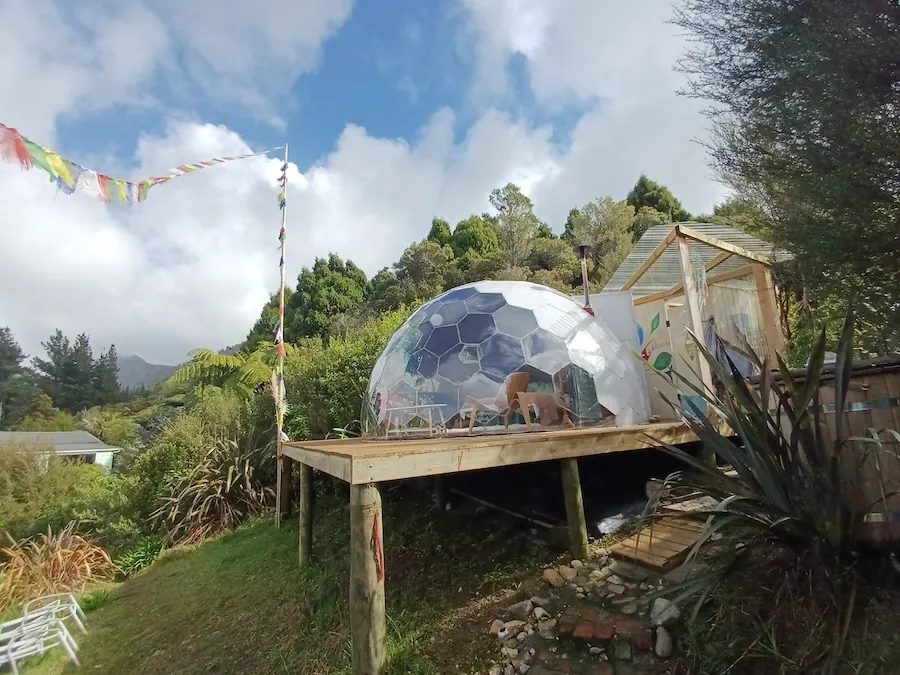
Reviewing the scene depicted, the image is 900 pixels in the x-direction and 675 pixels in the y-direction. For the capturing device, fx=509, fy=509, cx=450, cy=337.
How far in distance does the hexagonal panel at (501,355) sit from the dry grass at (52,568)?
334 inches

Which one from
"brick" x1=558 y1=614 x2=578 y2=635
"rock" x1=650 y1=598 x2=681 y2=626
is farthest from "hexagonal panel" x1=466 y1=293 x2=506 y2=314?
"rock" x1=650 y1=598 x2=681 y2=626

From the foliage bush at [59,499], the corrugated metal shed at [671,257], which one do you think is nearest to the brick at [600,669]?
the corrugated metal shed at [671,257]

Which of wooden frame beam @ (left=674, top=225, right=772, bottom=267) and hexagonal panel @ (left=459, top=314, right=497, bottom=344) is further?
wooden frame beam @ (left=674, top=225, right=772, bottom=267)

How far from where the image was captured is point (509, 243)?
26938 millimetres

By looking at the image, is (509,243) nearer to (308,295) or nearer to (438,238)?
(438,238)

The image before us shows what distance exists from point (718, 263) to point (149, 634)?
29.2 feet

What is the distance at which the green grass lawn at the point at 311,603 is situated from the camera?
3998 mm

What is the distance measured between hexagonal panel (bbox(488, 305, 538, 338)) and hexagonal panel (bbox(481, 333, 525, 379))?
10 cm

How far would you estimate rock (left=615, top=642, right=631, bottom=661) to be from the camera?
2979 millimetres

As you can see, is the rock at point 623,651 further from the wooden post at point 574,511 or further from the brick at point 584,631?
the wooden post at point 574,511

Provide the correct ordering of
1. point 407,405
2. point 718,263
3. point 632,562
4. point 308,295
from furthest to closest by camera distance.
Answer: point 308,295, point 718,263, point 407,405, point 632,562

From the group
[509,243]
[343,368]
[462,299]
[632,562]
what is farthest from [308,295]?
[632,562]

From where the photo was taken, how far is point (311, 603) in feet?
16.6

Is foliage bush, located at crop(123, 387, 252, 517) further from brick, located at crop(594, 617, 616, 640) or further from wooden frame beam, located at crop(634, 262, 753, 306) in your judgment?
brick, located at crop(594, 617, 616, 640)
